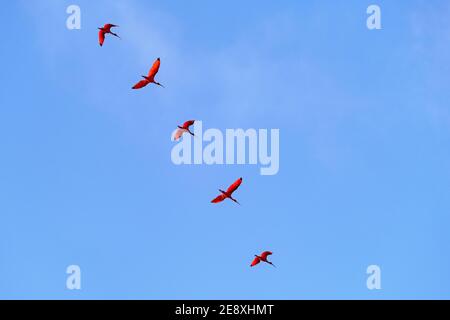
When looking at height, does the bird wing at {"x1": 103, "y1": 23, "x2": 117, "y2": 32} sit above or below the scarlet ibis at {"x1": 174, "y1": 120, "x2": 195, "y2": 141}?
above

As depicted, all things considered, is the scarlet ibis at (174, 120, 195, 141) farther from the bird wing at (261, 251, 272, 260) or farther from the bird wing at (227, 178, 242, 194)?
the bird wing at (261, 251, 272, 260)

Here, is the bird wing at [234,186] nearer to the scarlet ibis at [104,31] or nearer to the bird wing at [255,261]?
the bird wing at [255,261]

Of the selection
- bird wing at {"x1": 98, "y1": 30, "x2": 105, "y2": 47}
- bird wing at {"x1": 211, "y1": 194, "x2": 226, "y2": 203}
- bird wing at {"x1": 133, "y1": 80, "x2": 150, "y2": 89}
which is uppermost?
bird wing at {"x1": 98, "y1": 30, "x2": 105, "y2": 47}

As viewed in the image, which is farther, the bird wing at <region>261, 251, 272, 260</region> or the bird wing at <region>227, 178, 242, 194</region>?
the bird wing at <region>261, 251, 272, 260</region>

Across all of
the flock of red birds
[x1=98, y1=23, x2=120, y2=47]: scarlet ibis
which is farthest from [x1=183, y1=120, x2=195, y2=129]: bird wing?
[x1=98, y1=23, x2=120, y2=47]: scarlet ibis

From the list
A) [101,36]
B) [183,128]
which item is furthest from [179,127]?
[101,36]

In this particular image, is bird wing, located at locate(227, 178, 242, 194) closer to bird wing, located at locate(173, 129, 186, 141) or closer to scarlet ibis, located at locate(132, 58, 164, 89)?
bird wing, located at locate(173, 129, 186, 141)

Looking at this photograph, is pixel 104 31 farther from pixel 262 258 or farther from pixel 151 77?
pixel 262 258

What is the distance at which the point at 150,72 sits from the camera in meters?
26.4

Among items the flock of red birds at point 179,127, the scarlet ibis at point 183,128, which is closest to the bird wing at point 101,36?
the flock of red birds at point 179,127
